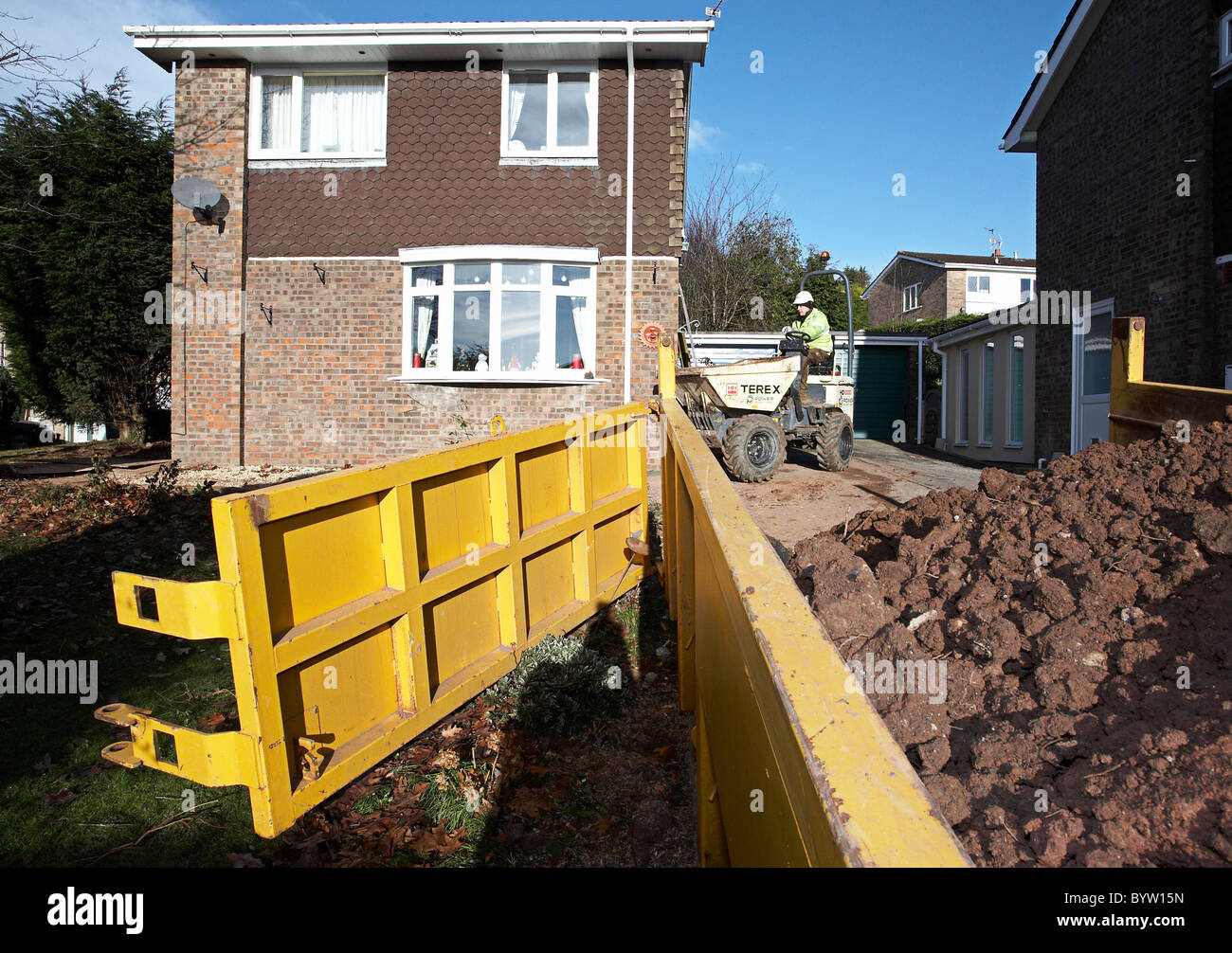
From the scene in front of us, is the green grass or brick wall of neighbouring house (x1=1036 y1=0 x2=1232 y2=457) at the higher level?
brick wall of neighbouring house (x1=1036 y1=0 x2=1232 y2=457)

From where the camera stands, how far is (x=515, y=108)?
12.4 meters

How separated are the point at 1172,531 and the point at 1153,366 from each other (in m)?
10.9

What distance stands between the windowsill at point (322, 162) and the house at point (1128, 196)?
11.8 metres

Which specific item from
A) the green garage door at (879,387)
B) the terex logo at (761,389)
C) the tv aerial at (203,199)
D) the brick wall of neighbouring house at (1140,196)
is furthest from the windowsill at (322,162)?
the green garage door at (879,387)

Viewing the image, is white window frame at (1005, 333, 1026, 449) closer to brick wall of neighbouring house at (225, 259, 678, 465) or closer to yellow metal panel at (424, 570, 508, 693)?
brick wall of neighbouring house at (225, 259, 678, 465)

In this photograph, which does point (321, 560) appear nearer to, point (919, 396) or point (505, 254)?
point (505, 254)

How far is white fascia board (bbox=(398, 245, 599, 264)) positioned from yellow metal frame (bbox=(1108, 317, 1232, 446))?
332 inches

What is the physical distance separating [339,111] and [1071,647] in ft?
44.7

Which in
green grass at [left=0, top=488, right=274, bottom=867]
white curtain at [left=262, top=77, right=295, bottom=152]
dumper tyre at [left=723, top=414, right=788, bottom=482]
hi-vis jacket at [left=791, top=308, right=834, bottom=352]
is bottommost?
green grass at [left=0, top=488, right=274, bottom=867]

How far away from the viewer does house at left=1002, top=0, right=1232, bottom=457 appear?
10.5m

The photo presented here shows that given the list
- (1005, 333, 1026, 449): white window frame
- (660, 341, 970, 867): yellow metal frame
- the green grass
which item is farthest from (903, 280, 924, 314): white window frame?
(660, 341, 970, 867): yellow metal frame

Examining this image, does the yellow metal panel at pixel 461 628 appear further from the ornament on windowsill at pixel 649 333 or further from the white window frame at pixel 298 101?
the white window frame at pixel 298 101

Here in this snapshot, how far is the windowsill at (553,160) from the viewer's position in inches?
480
